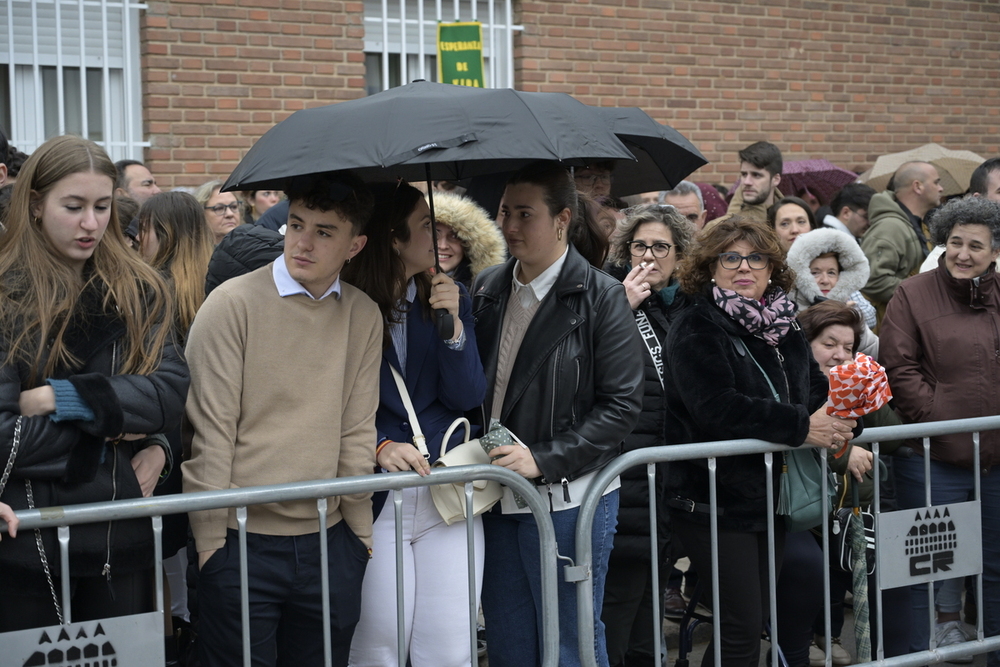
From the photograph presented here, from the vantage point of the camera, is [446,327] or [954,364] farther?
[954,364]

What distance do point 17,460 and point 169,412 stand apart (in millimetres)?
378

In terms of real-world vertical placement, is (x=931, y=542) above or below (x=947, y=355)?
below

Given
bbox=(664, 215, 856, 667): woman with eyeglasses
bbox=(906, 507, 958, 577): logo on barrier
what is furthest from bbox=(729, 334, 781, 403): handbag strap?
bbox=(906, 507, 958, 577): logo on barrier

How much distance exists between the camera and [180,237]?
4.31 meters

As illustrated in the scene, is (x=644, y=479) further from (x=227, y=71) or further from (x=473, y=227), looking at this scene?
(x=227, y=71)

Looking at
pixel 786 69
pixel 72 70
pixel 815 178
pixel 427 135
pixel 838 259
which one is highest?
pixel 786 69

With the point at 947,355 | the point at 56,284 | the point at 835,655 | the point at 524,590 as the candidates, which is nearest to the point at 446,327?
the point at 524,590

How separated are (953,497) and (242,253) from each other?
3.19m

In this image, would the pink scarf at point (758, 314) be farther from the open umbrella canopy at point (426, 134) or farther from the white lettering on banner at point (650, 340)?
the open umbrella canopy at point (426, 134)

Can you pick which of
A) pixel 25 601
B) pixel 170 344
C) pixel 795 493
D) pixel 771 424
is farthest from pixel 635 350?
pixel 25 601

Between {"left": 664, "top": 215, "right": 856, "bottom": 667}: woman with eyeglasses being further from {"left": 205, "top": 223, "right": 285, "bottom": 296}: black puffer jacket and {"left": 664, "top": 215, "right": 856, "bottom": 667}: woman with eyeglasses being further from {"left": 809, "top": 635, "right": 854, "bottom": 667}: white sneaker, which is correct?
{"left": 205, "top": 223, "right": 285, "bottom": 296}: black puffer jacket

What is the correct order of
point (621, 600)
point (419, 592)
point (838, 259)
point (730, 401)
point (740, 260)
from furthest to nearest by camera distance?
point (838, 259)
point (621, 600)
point (740, 260)
point (730, 401)
point (419, 592)

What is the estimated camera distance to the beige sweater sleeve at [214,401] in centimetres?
286

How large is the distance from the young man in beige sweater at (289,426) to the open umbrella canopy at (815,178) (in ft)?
20.8
